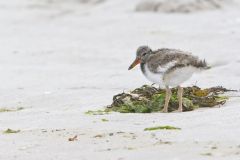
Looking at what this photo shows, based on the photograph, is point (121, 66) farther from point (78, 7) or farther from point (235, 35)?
point (78, 7)

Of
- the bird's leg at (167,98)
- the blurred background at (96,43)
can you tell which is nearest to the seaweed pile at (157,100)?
the bird's leg at (167,98)

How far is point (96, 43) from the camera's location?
15.3 m

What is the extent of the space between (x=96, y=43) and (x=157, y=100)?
6.82m

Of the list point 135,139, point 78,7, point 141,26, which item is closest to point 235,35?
point 141,26

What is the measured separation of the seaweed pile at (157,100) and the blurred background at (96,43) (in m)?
0.51

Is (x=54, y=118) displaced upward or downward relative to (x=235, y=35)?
downward

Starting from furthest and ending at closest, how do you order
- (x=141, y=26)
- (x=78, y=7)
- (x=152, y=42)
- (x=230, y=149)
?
(x=78, y=7) → (x=141, y=26) → (x=152, y=42) → (x=230, y=149)

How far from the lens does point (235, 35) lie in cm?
1391

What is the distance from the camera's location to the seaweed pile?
8352mm

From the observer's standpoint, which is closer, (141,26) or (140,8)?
(141,26)

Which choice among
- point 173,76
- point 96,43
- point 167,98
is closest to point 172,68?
point 173,76

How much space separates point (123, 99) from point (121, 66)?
159 inches

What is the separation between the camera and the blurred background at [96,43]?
416 inches

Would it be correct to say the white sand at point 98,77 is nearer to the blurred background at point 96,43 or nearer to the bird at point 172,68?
the blurred background at point 96,43
